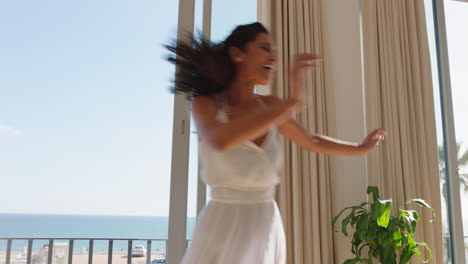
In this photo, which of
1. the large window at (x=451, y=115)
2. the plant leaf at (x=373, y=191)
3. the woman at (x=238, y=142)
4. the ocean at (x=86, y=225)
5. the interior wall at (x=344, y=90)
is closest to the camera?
the woman at (x=238, y=142)

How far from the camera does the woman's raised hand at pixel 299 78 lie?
993 mm

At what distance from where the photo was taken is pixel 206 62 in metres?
1.33

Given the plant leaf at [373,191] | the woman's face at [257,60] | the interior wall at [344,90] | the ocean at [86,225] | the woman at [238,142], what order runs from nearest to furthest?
the woman at [238,142] < the woman's face at [257,60] < the plant leaf at [373,191] < the interior wall at [344,90] < the ocean at [86,225]

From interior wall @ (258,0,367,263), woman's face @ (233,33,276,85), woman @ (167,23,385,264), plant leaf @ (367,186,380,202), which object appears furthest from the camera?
interior wall @ (258,0,367,263)

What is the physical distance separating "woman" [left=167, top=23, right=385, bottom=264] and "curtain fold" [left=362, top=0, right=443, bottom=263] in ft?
6.15

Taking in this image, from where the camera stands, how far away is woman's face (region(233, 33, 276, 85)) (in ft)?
4.10

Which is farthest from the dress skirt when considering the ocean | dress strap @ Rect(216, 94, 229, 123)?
the ocean

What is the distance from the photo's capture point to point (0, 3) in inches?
176

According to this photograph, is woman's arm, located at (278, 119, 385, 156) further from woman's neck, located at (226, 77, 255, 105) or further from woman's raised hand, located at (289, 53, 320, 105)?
woman's raised hand, located at (289, 53, 320, 105)

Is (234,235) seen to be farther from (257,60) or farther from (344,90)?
(344,90)

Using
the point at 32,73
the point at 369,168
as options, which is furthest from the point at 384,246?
the point at 32,73

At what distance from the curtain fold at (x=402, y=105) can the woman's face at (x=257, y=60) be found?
2.07 m

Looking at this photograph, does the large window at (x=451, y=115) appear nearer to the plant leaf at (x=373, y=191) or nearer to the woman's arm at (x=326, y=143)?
the plant leaf at (x=373, y=191)

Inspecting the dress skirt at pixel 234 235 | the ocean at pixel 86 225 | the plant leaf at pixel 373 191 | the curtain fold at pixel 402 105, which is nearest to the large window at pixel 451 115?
the curtain fold at pixel 402 105
